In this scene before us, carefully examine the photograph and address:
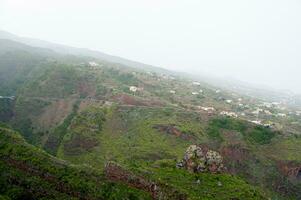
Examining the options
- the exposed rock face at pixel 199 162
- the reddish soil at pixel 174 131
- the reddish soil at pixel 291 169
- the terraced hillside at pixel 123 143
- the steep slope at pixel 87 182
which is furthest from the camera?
the reddish soil at pixel 174 131

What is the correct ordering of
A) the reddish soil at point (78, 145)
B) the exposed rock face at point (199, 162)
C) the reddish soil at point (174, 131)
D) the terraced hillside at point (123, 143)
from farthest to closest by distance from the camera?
the reddish soil at point (174, 131) < the reddish soil at point (78, 145) < the exposed rock face at point (199, 162) < the terraced hillside at point (123, 143)

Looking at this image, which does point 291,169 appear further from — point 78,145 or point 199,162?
point 78,145

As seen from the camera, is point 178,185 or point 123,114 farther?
point 123,114

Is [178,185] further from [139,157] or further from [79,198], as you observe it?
[139,157]

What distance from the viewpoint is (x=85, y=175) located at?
56.4m

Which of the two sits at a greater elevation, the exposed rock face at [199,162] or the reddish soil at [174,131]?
the exposed rock face at [199,162]

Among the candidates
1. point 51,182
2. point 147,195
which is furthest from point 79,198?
point 147,195

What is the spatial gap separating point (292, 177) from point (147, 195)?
4408 centimetres

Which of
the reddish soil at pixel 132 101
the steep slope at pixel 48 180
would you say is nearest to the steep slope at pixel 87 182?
the steep slope at pixel 48 180

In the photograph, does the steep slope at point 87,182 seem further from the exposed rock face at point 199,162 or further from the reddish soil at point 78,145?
the reddish soil at point 78,145

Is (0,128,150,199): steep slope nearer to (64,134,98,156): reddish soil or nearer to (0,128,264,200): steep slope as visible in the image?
(0,128,264,200): steep slope

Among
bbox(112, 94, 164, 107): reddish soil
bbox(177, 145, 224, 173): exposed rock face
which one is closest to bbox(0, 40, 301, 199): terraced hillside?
bbox(112, 94, 164, 107): reddish soil

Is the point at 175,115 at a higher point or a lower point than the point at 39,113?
higher

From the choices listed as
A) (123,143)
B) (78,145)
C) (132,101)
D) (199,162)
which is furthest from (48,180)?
(132,101)
